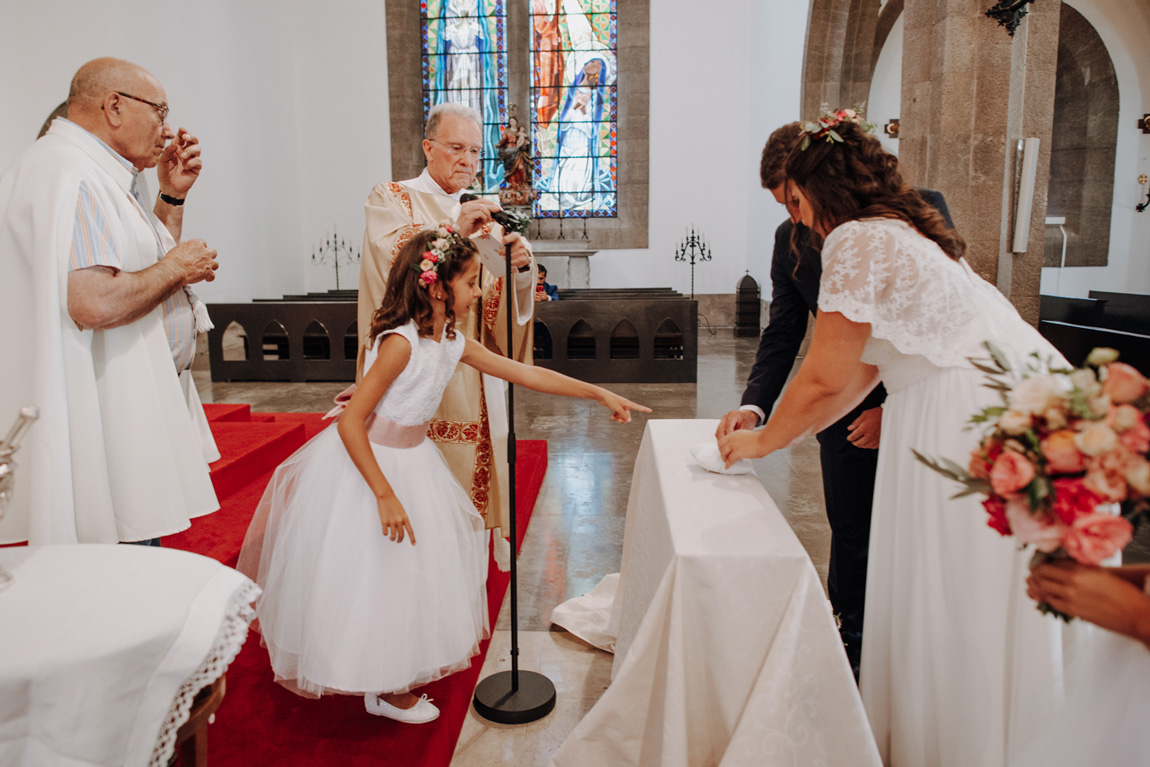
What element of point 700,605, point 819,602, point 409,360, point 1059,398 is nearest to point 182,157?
point 409,360

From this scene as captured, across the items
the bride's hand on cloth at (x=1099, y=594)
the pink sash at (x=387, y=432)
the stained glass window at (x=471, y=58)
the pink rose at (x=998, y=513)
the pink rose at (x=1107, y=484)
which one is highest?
the stained glass window at (x=471, y=58)

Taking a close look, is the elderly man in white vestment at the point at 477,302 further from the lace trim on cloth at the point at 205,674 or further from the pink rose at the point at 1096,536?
the pink rose at the point at 1096,536

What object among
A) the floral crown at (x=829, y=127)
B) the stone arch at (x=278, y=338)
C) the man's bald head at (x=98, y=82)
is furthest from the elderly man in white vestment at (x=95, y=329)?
the stone arch at (x=278, y=338)

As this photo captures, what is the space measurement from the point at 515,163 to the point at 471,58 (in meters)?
2.25

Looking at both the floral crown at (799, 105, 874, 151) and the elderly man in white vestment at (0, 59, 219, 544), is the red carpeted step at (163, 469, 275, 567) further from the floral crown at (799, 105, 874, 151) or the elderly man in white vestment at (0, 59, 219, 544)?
the floral crown at (799, 105, 874, 151)

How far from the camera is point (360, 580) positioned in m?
1.89

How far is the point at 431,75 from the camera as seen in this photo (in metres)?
12.9

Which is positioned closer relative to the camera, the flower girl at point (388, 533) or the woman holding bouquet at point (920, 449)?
the woman holding bouquet at point (920, 449)

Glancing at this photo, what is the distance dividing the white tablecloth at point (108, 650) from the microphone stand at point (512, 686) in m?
1.04

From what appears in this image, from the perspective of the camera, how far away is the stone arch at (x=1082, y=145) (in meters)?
9.66

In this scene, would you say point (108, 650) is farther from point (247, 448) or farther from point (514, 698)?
point (247, 448)

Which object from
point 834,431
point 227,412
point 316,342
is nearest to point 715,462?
point 834,431

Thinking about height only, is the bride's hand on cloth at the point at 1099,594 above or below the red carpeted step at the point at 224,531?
above

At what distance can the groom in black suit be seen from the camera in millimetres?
2161
